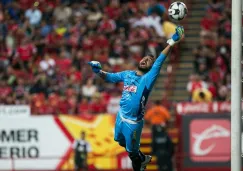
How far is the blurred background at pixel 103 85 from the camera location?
25.2 meters

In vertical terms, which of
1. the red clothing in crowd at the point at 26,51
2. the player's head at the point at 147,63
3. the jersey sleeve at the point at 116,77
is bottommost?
the jersey sleeve at the point at 116,77

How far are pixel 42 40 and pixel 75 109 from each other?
3745 millimetres

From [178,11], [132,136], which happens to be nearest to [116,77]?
[132,136]

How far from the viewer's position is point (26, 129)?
25.6 metres

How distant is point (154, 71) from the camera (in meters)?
15.0

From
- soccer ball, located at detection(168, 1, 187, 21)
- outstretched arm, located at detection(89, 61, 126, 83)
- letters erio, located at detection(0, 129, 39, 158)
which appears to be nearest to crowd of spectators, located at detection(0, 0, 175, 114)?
letters erio, located at detection(0, 129, 39, 158)

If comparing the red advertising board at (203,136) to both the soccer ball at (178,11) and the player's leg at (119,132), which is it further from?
the soccer ball at (178,11)

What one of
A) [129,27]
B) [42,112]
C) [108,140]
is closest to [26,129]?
[42,112]

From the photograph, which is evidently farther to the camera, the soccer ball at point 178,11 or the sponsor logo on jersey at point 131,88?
the sponsor logo on jersey at point 131,88

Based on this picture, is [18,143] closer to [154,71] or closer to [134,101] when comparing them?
[134,101]

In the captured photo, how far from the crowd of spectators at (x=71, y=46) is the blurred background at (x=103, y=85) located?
0.11 feet

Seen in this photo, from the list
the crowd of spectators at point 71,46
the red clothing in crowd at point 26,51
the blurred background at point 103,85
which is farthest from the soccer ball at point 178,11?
the red clothing in crowd at point 26,51

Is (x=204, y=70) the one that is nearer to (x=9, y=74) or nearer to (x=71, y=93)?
(x=71, y=93)

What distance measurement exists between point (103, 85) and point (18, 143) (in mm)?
3145
